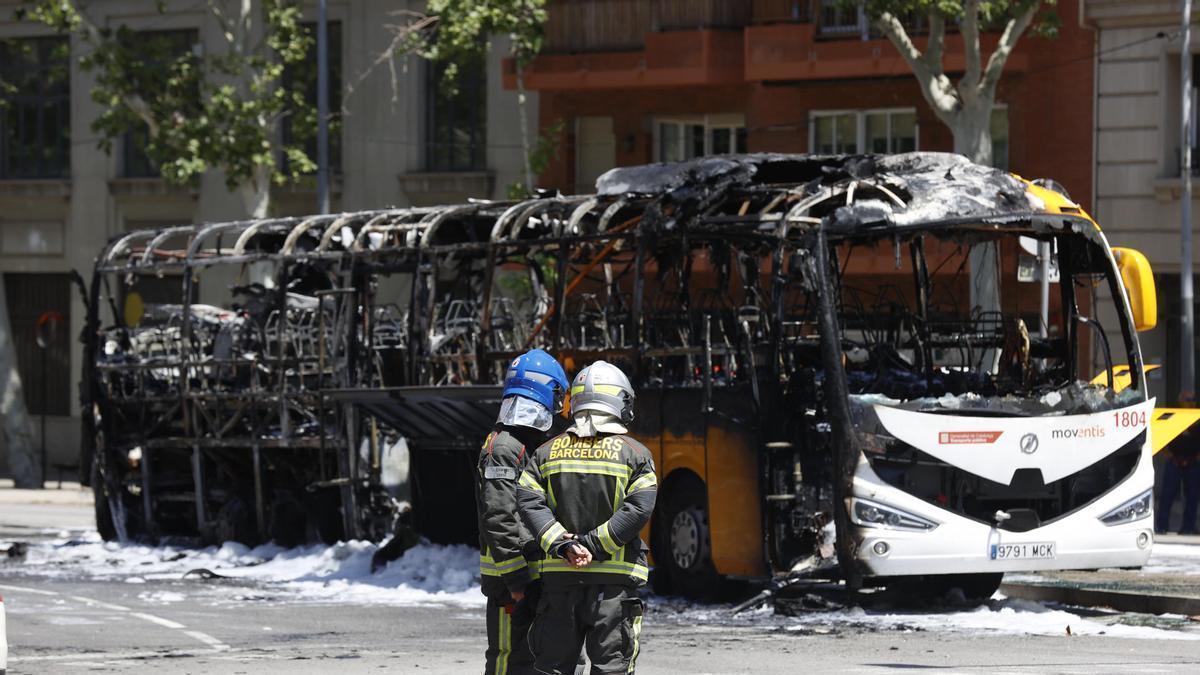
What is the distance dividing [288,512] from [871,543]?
286 inches

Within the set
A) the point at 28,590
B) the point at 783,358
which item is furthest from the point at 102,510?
the point at 783,358

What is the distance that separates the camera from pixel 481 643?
13.1m

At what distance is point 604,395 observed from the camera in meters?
8.80

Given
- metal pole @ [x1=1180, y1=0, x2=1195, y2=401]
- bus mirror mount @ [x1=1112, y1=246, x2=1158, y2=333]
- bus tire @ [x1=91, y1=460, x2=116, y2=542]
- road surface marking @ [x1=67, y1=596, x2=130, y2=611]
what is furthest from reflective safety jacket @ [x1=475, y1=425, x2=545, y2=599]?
metal pole @ [x1=1180, y1=0, x2=1195, y2=401]

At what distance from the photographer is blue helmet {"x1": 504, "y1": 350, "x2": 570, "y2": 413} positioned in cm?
918

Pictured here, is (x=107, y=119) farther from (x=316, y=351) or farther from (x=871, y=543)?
(x=871, y=543)

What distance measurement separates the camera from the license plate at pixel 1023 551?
14.1 metres

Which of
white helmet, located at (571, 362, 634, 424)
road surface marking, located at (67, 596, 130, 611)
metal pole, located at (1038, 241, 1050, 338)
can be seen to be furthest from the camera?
metal pole, located at (1038, 241, 1050, 338)

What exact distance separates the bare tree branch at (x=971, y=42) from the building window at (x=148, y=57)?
11.9m

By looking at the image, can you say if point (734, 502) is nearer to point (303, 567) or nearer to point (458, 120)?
point (303, 567)

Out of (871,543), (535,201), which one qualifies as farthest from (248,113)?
(871,543)

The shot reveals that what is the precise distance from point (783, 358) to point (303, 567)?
532cm

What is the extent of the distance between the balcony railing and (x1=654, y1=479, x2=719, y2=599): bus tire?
52.4ft

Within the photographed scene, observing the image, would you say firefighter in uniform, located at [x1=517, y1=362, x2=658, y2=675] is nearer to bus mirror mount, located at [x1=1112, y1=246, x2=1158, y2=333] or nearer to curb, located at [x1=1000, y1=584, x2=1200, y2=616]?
curb, located at [x1=1000, y1=584, x2=1200, y2=616]
